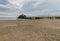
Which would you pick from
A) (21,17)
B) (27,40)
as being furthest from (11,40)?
→ (21,17)

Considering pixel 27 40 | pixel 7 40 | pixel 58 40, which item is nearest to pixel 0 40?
pixel 7 40

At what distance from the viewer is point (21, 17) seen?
42.0 metres

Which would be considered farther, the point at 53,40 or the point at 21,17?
the point at 21,17

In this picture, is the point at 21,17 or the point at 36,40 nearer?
the point at 36,40

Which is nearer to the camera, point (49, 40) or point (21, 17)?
point (49, 40)

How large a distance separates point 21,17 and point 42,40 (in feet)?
107

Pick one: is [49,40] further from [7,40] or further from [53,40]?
[7,40]

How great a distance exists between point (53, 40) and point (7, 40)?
3.13 meters

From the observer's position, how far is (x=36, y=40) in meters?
9.70

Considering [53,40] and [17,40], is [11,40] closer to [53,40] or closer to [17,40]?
[17,40]

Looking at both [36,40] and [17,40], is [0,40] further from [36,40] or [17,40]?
[36,40]

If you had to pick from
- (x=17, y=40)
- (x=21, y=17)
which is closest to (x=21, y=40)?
(x=17, y=40)

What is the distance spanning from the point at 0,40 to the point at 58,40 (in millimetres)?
3919

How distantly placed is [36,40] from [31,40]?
0.34 metres
